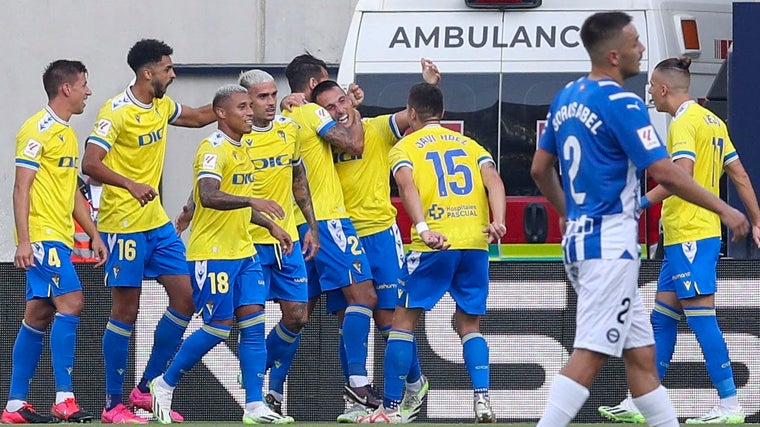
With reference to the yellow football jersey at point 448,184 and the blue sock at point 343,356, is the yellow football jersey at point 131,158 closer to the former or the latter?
the blue sock at point 343,356

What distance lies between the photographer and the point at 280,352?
32.3 feet

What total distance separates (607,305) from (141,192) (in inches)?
132

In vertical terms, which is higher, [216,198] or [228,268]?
[216,198]

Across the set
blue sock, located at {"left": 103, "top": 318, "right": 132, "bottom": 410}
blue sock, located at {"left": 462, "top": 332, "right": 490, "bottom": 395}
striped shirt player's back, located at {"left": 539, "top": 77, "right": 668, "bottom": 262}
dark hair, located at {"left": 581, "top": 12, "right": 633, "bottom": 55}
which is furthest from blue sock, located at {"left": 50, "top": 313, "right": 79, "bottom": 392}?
dark hair, located at {"left": 581, "top": 12, "right": 633, "bottom": 55}

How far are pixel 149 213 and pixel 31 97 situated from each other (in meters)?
11.3

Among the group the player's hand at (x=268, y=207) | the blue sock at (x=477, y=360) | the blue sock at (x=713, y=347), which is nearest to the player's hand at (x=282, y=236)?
the player's hand at (x=268, y=207)

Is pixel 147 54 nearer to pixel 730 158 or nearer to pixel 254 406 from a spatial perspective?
pixel 254 406

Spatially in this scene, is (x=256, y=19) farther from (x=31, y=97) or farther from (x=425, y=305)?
(x=425, y=305)

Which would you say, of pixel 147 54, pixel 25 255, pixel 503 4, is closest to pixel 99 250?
pixel 25 255

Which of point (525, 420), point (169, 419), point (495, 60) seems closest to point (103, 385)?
point (169, 419)

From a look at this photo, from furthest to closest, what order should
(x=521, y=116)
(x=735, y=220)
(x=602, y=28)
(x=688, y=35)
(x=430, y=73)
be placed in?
(x=688, y=35) < (x=521, y=116) < (x=430, y=73) < (x=602, y=28) < (x=735, y=220)

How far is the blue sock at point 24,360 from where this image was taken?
31.0 feet

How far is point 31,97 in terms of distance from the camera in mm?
20516

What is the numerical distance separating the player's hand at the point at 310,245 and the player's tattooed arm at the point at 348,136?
55 centimetres
